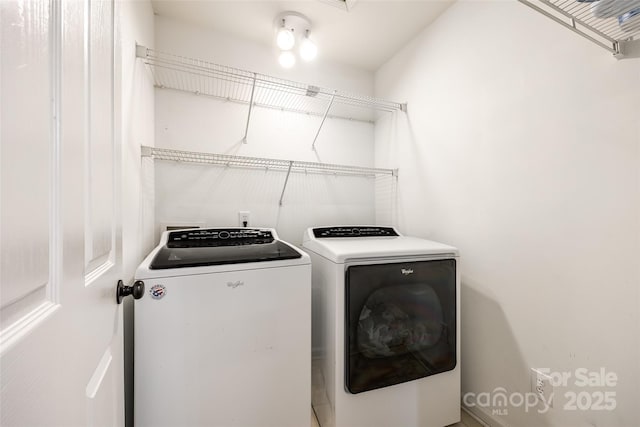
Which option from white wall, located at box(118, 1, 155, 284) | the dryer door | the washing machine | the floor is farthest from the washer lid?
the floor

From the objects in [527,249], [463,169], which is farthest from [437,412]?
[463,169]

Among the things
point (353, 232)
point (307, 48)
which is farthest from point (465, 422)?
point (307, 48)

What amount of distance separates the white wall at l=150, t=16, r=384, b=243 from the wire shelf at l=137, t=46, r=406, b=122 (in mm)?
63

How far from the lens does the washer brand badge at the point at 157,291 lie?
38.1 inches

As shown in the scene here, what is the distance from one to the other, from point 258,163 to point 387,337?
4.90 feet

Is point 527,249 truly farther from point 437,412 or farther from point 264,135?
point 264,135

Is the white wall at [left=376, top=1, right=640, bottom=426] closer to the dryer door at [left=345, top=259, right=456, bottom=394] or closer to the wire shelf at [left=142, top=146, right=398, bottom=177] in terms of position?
the dryer door at [left=345, top=259, right=456, bottom=394]

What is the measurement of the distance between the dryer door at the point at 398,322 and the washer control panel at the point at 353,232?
556 mm

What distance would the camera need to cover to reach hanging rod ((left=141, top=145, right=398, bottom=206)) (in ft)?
5.45

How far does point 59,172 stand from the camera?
404 millimetres

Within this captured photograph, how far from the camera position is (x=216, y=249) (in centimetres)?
127

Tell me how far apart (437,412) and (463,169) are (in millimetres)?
1389

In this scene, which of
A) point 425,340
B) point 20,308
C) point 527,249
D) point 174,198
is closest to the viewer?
point 20,308

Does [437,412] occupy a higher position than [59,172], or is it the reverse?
[59,172]
